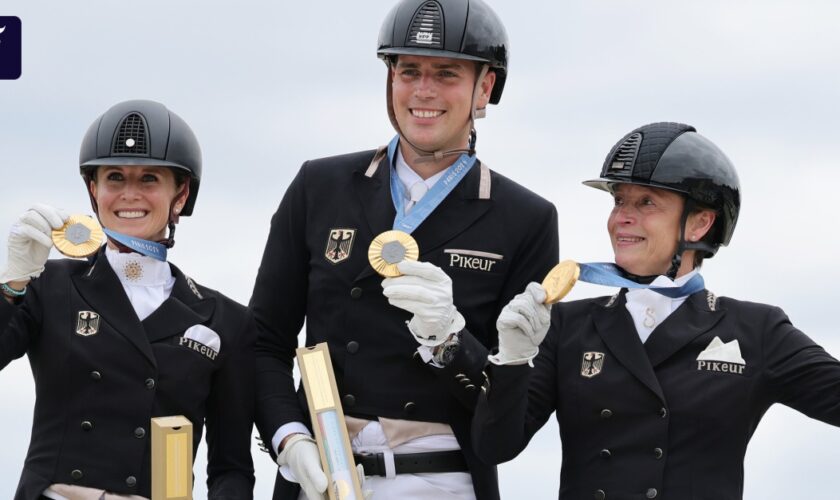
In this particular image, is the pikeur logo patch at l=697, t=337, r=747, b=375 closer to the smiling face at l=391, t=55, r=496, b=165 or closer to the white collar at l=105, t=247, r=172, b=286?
the smiling face at l=391, t=55, r=496, b=165

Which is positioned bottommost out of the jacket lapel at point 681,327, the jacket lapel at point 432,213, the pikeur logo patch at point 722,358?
the pikeur logo patch at point 722,358

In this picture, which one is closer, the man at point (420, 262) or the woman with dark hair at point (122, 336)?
the woman with dark hair at point (122, 336)

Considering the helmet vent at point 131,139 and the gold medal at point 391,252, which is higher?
the helmet vent at point 131,139

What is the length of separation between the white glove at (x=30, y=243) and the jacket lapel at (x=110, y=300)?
1.45ft

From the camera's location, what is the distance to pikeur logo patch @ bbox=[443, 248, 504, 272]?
9.37 m

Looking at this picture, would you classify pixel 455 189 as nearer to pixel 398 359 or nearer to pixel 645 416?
pixel 398 359

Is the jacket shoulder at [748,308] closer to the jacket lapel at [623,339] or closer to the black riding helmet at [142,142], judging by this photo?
the jacket lapel at [623,339]

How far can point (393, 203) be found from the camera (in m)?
9.52

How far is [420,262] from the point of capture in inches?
351

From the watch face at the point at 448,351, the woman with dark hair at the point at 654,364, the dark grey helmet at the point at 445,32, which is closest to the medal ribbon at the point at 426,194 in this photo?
the dark grey helmet at the point at 445,32

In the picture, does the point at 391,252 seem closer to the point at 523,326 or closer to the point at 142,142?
the point at 523,326

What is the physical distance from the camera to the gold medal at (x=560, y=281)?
28.2ft

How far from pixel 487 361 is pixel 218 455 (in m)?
1.82

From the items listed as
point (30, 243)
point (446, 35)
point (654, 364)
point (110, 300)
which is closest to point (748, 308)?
point (654, 364)
